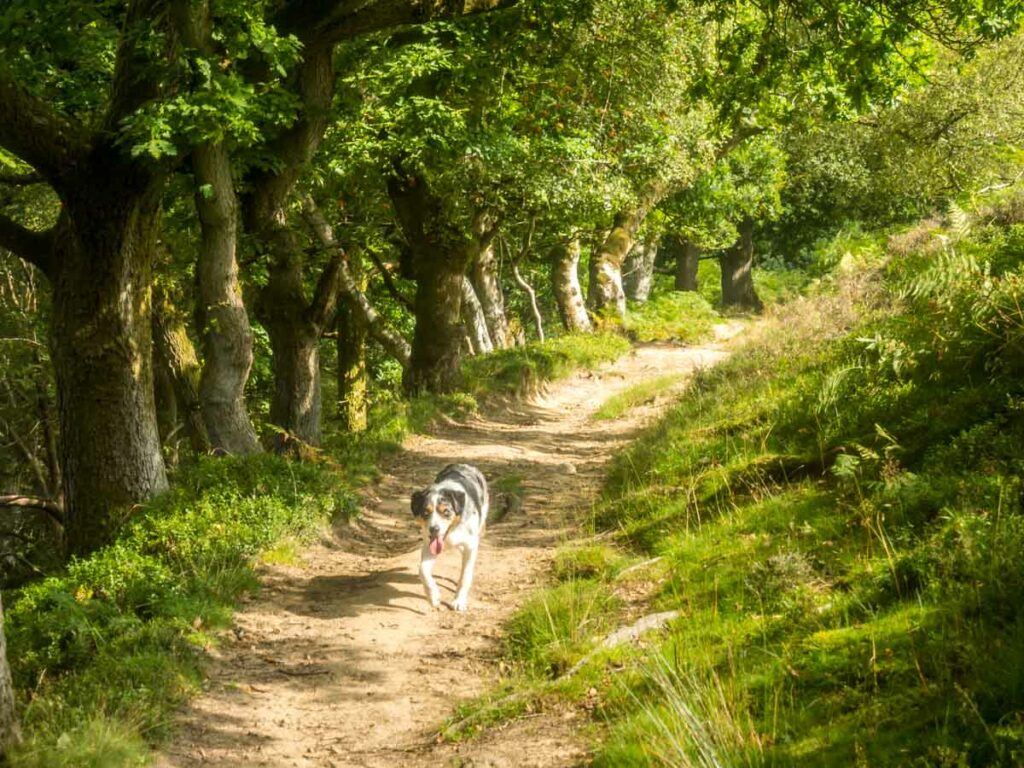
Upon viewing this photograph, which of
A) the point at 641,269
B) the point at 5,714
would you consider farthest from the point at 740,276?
the point at 5,714

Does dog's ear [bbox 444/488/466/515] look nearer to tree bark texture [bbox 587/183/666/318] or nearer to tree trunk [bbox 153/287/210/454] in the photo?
tree trunk [bbox 153/287/210/454]

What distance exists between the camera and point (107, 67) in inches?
508

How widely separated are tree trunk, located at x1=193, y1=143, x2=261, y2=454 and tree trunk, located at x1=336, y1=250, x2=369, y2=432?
29.3ft

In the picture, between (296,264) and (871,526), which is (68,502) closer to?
(296,264)

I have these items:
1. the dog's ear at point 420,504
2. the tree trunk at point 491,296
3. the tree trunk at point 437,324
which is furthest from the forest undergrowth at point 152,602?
the tree trunk at point 491,296

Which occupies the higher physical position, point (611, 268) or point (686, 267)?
point (686, 267)

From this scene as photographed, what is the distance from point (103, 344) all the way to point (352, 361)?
13.8 meters

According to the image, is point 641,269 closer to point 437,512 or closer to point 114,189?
point 114,189

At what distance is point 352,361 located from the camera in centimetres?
2436

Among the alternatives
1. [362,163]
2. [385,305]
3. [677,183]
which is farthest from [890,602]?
[385,305]

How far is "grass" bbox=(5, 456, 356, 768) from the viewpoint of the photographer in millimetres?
6317

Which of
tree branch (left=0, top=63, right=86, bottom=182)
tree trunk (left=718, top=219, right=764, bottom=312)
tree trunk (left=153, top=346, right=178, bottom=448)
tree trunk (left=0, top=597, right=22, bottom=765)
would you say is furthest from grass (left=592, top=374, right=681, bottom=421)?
tree trunk (left=718, top=219, right=764, bottom=312)

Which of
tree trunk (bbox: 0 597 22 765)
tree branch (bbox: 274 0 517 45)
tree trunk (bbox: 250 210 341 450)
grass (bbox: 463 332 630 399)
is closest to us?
tree trunk (bbox: 0 597 22 765)

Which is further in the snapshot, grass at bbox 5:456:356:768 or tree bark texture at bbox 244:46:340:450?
tree bark texture at bbox 244:46:340:450
